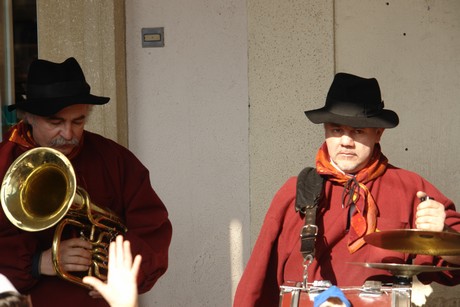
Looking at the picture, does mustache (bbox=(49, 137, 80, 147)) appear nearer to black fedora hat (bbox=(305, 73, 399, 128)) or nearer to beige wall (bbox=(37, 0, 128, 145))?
black fedora hat (bbox=(305, 73, 399, 128))

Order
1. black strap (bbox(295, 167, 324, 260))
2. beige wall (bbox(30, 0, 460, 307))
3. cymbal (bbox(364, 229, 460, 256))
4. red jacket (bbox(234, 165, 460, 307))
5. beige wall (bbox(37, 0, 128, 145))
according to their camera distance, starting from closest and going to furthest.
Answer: cymbal (bbox(364, 229, 460, 256)) → black strap (bbox(295, 167, 324, 260)) → red jacket (bbox(234, 165, 460, 307)) → beige wall (bbox(30, 0, 460, 307)) → beige wall (bbox(37, 0, 128, 145))

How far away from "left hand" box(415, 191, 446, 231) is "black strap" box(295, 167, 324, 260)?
1.40ft

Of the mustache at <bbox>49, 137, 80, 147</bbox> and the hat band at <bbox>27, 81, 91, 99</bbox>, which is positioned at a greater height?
A: the hat band at <bbox>27, 81, 91, 99</bbox>

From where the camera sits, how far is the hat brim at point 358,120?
16.4 ft

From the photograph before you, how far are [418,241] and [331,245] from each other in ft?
1.85

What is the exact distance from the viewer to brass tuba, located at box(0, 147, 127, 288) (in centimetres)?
486

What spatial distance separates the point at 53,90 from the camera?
5.11 m

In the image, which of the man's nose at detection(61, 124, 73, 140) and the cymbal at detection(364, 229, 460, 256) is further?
the man's nose at detection(61, 124, 73, 140)

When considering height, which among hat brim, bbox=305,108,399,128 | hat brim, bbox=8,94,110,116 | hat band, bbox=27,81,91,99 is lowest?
hat brim, bbox=305,108,399,128

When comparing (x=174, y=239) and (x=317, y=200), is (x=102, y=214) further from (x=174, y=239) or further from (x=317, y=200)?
(x=174, y=239)

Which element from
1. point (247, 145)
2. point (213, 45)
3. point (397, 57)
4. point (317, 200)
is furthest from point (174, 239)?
point (317, 200)

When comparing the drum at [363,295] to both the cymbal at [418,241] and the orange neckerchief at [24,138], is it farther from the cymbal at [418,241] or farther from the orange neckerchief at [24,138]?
the orange neckerchief at [24,138]

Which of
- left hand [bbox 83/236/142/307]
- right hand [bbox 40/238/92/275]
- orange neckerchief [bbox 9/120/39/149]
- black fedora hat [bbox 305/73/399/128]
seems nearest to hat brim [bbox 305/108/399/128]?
black fedora hat [bbox 305/73/399/128]

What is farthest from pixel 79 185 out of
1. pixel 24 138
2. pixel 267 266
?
pixel 267 266
